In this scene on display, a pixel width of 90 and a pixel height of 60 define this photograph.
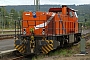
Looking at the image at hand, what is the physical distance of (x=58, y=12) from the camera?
20031mm

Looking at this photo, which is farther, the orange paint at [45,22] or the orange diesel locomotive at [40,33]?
the orange paint at [45,22]

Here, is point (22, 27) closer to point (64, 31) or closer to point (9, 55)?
point (9, 55)

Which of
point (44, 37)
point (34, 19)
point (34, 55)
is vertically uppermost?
point (34, 19)

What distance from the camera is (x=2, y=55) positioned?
1593 cm

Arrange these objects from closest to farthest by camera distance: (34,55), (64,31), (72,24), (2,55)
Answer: (2,55) < (34,55) < (64,31) < (72,24)

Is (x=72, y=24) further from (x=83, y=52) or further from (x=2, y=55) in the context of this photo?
(x=2, y=55)

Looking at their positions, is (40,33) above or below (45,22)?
below

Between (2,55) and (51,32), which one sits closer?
(2,55)

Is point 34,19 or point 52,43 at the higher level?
point 34,19

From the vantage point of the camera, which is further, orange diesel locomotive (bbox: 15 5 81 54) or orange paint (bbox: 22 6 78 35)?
orange paint (bbox: 22 6 78 35)

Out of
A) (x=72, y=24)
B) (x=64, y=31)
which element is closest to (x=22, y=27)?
(x=64, y=31)

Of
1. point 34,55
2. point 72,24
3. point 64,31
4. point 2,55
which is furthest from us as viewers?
point 72,24

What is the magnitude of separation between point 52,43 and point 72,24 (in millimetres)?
6677

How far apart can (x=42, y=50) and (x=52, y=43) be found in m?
0.80
